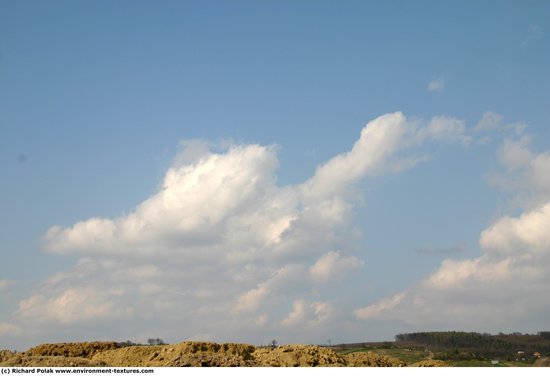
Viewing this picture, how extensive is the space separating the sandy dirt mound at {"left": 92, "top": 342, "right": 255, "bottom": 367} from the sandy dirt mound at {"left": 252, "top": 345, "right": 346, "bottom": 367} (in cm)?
152

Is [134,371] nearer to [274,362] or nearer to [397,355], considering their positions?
[274,362]

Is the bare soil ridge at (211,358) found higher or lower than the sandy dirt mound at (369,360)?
higher

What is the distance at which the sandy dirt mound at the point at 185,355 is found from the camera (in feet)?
156

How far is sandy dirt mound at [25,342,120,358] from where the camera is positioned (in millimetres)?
65188

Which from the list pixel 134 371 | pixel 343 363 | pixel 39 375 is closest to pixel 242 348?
pixel 343 363

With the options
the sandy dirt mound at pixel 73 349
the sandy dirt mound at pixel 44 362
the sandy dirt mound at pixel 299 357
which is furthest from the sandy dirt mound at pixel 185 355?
the sandy dirt mound at pixel 44 362

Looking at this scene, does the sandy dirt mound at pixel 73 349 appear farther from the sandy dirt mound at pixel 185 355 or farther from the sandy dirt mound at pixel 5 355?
the sandy dirt mound at pixel 5 355

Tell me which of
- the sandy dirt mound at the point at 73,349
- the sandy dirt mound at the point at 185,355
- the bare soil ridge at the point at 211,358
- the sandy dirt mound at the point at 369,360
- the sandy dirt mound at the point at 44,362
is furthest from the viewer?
the sandy dirt mound at the point at 73,349

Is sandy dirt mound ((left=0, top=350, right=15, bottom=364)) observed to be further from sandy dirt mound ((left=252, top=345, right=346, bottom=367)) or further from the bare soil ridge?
sandy dirt mound ((left=252, top=345, right=346, bottom=367))

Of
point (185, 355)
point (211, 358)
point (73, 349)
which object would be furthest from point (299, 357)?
point (73, 349)

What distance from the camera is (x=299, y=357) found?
51406 mm

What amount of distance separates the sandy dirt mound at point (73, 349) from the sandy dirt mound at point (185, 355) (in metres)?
4.43

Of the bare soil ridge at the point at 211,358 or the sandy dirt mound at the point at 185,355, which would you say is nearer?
the bare soil ridge at the point at 211,358

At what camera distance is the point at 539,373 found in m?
39.8
